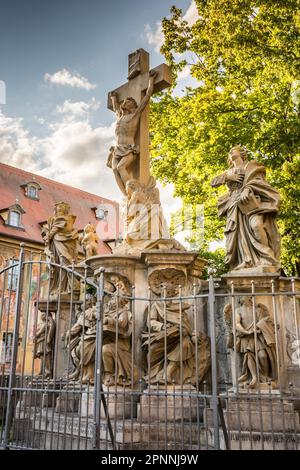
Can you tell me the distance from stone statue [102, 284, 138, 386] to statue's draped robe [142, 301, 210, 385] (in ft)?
0.84

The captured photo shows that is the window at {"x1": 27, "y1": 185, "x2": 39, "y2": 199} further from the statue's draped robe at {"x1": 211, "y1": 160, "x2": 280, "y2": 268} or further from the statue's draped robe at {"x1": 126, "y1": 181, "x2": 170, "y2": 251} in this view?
the statue's draped robe at {"x1": 211, "y1": 160, "x2": 280, "y2": 268}

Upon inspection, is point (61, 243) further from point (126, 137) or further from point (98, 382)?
point (98, 382)

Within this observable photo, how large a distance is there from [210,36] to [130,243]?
9745mm

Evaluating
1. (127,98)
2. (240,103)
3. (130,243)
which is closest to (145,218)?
(130,243)

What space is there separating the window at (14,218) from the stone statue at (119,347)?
22212mm

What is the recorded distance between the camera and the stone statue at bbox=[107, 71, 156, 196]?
27.6 ft

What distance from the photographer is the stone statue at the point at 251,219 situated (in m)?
6.16

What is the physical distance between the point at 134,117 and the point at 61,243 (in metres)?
2.83

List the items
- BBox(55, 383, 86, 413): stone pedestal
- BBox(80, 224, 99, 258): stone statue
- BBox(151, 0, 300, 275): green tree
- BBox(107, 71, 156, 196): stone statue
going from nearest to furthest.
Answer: BBox(55, 383, 86, 413): stone pedestal < BBox(107, 71, 156, 196): stone statue < BBox(80, 224, 99, 258): stone statue < BBox(151, 0, 300, 275): green tree

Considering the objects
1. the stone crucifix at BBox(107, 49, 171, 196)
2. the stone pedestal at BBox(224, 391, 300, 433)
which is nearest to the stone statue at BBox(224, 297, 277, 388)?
the stone pedestal at BBox(224, 391, 300, 433)

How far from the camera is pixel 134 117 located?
8.64 meters

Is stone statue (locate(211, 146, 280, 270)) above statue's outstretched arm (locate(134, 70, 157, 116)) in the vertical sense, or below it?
below

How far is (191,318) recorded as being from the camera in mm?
6496

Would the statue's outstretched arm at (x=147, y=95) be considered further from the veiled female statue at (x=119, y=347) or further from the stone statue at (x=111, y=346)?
the veiled female statue at (x=119, y=347)
